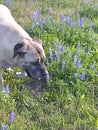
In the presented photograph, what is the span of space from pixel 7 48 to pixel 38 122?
1118 millimetres

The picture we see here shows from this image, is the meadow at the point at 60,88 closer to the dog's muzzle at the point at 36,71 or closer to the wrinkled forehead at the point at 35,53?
the dog's muzzle at the point at 36,71

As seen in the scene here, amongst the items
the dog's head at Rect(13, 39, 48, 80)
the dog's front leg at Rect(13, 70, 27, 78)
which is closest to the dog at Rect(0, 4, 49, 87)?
the dog's head at Rect(13, 39, 48, 80)

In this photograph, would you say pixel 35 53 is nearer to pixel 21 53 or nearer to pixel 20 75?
pixel 21 53

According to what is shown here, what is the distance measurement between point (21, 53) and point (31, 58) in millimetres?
151

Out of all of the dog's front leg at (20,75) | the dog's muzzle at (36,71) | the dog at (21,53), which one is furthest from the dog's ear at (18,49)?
the dog's front leg at (20,75)

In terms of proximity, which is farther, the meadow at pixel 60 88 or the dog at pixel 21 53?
the dog at pixel 21 53

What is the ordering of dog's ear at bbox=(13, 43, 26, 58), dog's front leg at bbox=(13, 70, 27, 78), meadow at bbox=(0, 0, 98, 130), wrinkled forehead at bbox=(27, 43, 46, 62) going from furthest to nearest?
1. dog's front leg at bbox=(13, 70, 27, 78)
2. wrinkled forehead at bbox=(27, 43, 46, 62)
3. dog's ear at bbox=(13, 43, 26, 58)
4. meadow at bbox=(0, 0, 98, 130)

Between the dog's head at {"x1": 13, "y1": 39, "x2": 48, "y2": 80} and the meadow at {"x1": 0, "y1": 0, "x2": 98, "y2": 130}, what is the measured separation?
11.6 inches

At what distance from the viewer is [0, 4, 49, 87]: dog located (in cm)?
512

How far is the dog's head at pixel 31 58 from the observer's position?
509 cm

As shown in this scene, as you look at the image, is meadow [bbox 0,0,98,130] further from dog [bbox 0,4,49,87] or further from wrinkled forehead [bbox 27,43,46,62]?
wrinkled forehead [bbox 27,43,46,62]


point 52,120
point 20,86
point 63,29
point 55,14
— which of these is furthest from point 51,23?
point 52,120

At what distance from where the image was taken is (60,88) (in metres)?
5.39

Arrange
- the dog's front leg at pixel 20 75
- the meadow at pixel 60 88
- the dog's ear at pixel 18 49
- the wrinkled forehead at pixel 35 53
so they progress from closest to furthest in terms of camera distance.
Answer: the meadow at pixel 60 88 → the dog's ear at pixel 18 49 → the wrinkled forehead at pixel 35 53 → the dog's front leg at pixel 20 75
